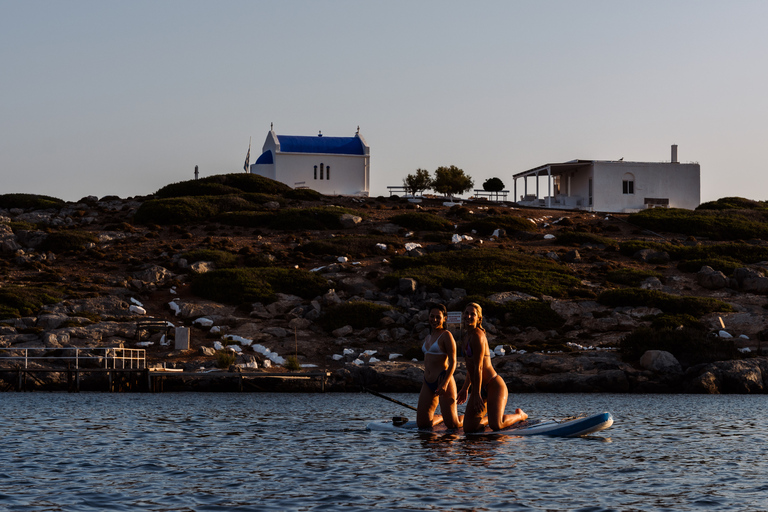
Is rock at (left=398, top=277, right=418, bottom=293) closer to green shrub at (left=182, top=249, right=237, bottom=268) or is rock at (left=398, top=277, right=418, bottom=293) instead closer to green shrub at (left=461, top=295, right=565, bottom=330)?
green shrub at (left=461, top=295, right=565, bottom=330)

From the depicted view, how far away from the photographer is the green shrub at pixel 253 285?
49188 mm

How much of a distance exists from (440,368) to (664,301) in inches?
1321

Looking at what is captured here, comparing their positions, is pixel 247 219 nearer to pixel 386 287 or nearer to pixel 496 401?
pixel 386 287

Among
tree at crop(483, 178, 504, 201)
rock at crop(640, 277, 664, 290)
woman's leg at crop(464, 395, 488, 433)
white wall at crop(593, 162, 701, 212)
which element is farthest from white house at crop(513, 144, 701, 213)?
woman's leg at crop(464, 395, 488, 433)

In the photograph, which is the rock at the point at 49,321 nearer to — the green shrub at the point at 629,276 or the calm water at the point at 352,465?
the calm water at the point at 352,465

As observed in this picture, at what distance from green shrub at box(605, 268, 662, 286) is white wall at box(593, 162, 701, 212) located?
28185 millimetres

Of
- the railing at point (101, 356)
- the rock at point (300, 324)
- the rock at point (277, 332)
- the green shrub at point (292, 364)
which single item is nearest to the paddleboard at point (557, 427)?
the green shrub at point (292, 364)

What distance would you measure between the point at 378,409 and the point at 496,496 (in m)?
16.5

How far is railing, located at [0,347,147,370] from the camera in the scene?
124 ft

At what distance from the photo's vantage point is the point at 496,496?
40.1 ft

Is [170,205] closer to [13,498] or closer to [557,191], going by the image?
[557,191]

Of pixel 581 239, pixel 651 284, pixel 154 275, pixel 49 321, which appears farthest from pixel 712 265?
pixel 49 321

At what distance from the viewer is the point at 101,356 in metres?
38.5

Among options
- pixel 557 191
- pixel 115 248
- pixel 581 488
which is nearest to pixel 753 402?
pixel 581 488
